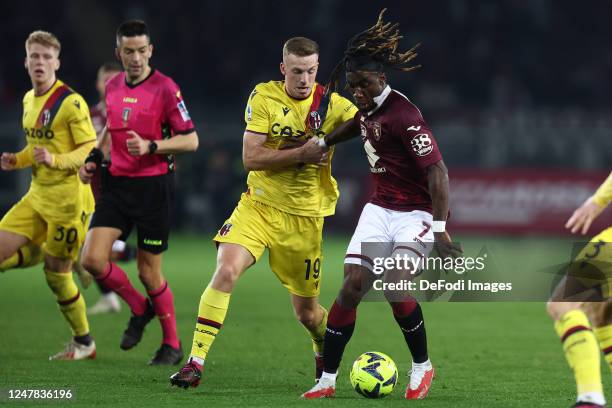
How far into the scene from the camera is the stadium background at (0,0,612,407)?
21578 millimetres

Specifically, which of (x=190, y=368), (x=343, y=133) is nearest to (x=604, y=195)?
(x=343, y=133)

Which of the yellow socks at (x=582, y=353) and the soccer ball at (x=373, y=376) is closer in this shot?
the yellow socks at (x=582, y=353)

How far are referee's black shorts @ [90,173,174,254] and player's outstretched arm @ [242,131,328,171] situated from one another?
4.52 feet

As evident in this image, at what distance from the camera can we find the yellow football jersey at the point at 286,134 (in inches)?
282

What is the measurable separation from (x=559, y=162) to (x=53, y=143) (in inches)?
598

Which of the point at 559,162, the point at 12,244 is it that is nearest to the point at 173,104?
the point at 12,244

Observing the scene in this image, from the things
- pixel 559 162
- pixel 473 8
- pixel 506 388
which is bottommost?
pixel 506 388

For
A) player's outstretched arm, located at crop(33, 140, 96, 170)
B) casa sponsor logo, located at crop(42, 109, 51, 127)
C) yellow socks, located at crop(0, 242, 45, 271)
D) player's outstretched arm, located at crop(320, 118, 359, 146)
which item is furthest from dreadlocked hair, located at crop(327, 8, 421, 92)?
yellow socks, located at crop(0, 242, 45, 271)

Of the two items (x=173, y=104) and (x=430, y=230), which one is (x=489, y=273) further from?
(x=173, y=104)

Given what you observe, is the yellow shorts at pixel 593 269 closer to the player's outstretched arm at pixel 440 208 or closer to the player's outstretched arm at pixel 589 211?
the player's outstretched arm at pixel 589 211

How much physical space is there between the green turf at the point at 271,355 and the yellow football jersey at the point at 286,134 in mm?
1225

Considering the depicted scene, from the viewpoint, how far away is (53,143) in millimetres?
8461

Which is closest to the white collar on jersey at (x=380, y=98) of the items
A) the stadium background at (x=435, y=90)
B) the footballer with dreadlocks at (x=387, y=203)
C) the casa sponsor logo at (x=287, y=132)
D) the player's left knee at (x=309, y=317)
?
the footballer with dreadlocks at (x=387, y=203)

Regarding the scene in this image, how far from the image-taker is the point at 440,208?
6453 mm
